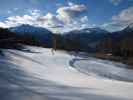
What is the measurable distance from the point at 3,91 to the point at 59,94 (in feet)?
3.23

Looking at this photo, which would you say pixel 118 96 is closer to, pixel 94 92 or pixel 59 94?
pixel 94 92

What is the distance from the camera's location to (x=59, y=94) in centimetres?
379

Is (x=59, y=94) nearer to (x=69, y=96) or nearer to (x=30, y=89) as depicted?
(x=69, y=96)

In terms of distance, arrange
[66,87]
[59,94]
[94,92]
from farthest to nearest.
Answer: [66,87] < [94,92] < [59,94]

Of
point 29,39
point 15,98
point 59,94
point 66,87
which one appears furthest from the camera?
point 29,39

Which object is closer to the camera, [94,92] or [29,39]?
[94,92]

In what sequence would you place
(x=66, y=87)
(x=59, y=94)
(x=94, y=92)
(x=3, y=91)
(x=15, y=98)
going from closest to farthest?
(x=15, y=98) < (x=3, y=91) < (x=59, y=94) < (x=94, y=92) < (x=66, y=87)

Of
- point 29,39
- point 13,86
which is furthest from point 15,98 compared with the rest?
point 29,39

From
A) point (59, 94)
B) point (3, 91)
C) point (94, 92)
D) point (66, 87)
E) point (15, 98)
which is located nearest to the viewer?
point (15, 98)

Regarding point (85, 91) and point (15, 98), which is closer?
point (15, 98)

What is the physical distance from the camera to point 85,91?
4.18 meters

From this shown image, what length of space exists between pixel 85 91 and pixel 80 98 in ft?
1.66

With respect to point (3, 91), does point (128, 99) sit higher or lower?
lower

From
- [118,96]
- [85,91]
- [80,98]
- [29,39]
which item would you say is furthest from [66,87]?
[29,39]
